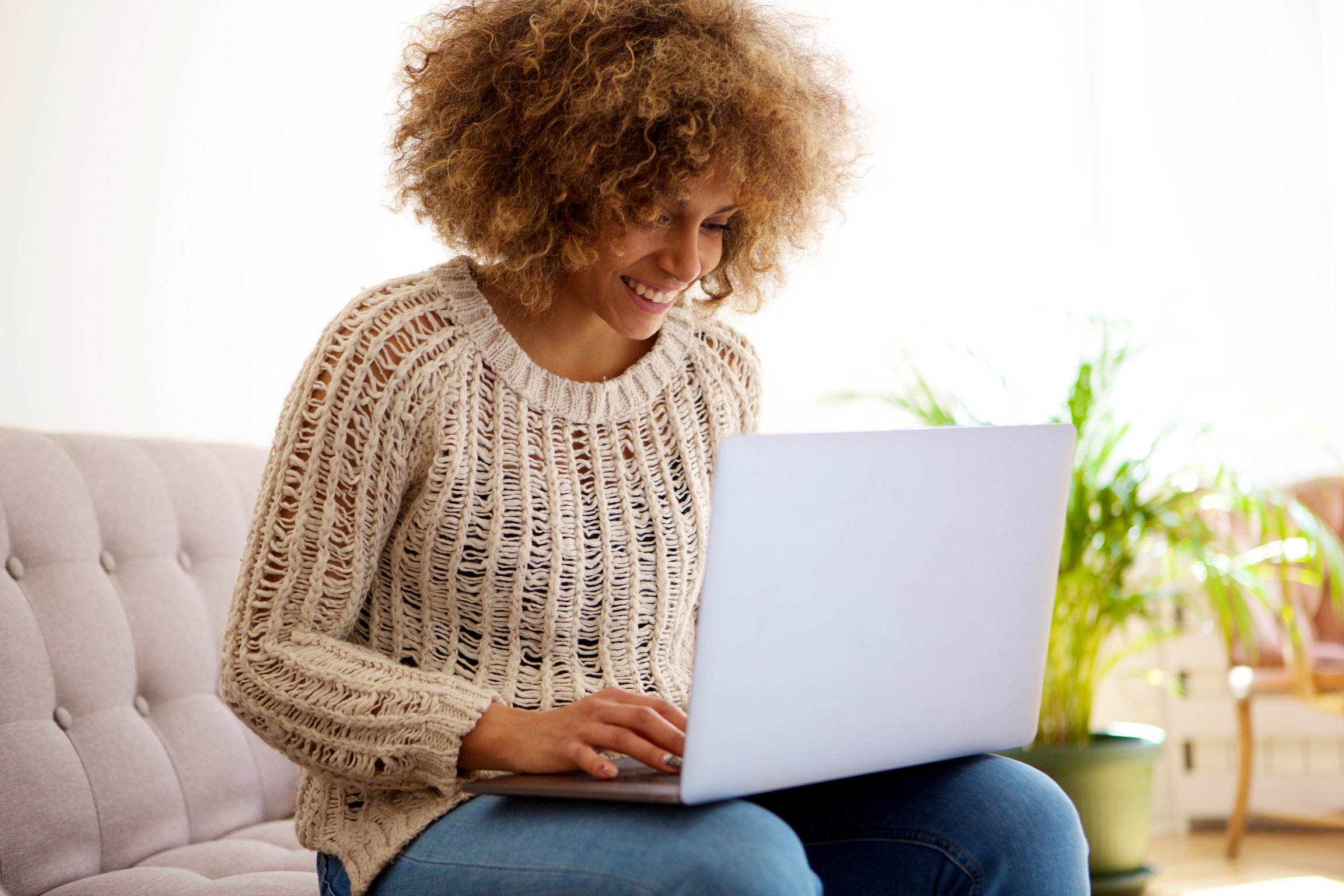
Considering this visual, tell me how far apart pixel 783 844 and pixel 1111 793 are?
1.63m

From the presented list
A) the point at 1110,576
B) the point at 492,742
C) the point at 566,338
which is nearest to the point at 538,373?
the point at 566,338

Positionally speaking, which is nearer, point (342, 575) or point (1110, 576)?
point (342, 575)

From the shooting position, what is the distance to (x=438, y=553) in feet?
3.26

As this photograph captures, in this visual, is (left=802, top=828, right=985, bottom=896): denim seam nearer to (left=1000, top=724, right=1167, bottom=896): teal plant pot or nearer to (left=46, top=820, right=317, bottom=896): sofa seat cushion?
(left=46, top=820, right=317, bottom=896): sofa seat cushion

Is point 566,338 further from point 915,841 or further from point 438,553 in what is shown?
point 915,841

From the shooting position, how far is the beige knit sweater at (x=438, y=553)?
878 millimetres

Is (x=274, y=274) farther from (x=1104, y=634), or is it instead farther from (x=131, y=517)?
(x=1104, y=634)

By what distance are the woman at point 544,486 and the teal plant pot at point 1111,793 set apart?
1.25 m

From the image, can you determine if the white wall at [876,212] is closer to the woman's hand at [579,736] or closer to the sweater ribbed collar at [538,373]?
the sweater ribbed collar at [538,373]

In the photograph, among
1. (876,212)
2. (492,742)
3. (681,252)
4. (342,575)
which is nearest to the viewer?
(492,742)

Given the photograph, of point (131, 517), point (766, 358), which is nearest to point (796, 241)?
point (131, 517)

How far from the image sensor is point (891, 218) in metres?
3.10

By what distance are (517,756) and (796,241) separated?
2.10 feet

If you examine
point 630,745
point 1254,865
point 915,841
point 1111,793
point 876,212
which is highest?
point 876,212
